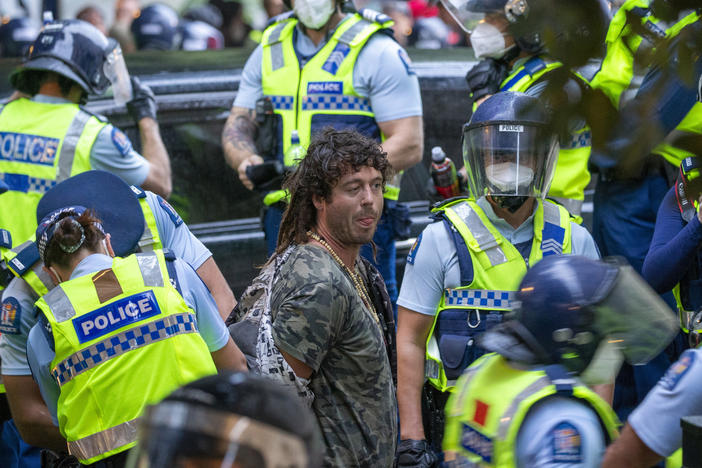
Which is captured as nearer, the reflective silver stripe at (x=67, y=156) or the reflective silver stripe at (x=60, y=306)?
the reflective silver stripe at (x=60, y=306)

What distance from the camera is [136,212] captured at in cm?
377

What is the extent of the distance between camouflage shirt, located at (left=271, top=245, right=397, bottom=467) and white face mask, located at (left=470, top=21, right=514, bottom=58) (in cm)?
229

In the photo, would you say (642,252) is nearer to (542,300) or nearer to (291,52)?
(291,52)

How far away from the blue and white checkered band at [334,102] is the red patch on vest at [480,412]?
9.68ft

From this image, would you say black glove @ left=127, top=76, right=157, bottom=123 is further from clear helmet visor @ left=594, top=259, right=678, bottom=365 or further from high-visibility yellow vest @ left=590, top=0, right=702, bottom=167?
high-visibility yellow vest @ left=590, top=0, right=702, bottom=167

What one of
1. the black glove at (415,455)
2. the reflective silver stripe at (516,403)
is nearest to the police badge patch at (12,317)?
the black glove at (415,455)

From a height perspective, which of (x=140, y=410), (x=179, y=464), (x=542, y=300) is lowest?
(x=140, y=410)

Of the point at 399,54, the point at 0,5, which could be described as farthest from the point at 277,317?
the point at 0,5

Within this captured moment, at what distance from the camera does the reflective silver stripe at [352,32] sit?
5.28 m

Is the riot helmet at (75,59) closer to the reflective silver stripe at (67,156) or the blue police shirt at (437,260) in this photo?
the reflective silver stripe at (67,156)

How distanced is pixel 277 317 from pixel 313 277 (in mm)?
174

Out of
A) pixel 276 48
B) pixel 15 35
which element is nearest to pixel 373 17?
pixel 276 48

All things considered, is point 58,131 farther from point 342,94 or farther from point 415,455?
point 415,455

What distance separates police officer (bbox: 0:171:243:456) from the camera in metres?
3.50
